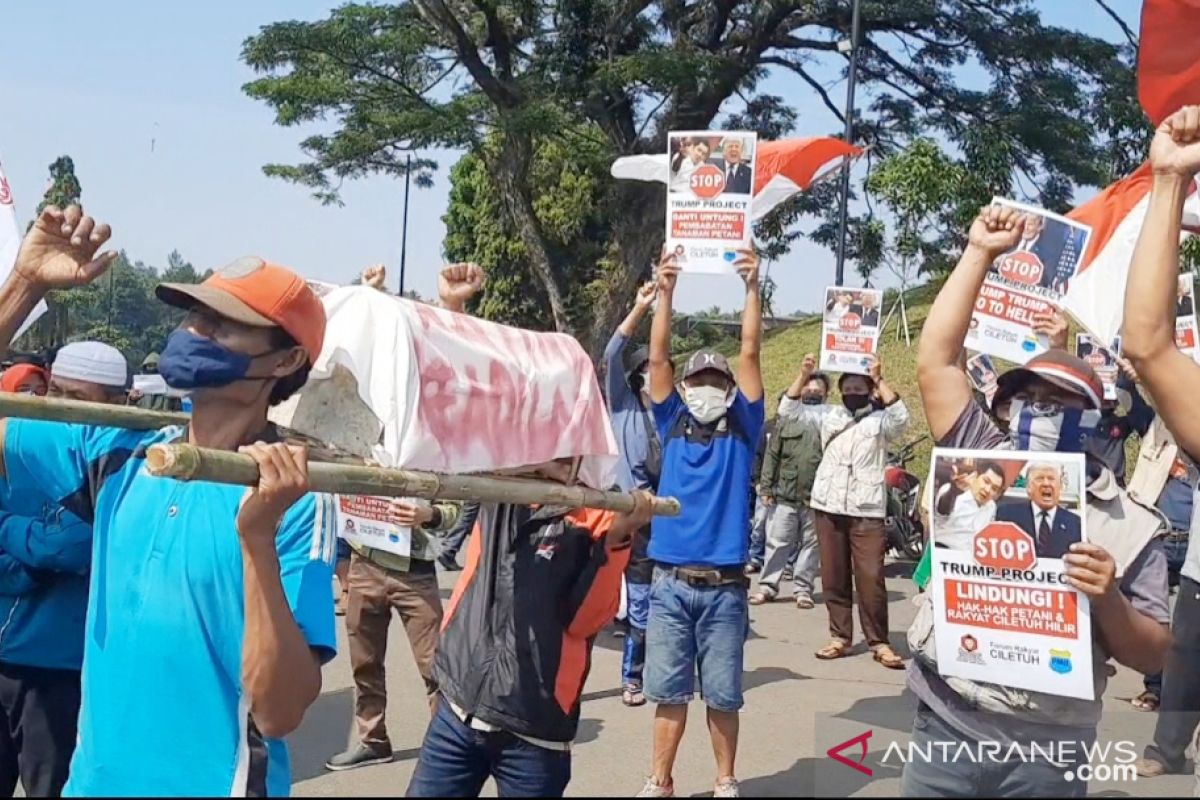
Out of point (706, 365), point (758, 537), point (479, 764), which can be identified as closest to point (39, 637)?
point (479, 764)

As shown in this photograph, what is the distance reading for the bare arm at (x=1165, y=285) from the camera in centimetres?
261

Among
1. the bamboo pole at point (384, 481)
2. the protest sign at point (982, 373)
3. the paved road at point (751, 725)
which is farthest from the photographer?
the protest sign at point (982, 373)

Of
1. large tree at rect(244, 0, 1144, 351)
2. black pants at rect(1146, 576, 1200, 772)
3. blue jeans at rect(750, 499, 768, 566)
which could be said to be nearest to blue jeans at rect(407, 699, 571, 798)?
black pants at rect(1146, 576, 1200, 772)

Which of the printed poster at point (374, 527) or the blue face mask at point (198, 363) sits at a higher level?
the blue face mask at point (198, 363)

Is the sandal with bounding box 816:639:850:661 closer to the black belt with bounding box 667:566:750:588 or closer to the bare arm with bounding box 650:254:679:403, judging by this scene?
the black belt with bounding box 667:566:750:588

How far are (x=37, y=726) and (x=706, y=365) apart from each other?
10.6ft

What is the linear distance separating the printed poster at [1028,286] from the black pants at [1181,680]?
142cm

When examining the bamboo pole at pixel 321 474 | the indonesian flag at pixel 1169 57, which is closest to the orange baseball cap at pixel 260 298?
the bamboo pole at pixel 321 474

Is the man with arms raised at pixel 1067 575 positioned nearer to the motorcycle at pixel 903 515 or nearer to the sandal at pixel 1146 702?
the sandal at pixel 1146 702

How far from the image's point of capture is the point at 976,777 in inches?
114

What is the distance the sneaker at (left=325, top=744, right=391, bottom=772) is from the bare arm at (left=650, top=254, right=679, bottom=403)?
218 cm

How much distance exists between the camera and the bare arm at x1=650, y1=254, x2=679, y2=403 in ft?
17.1

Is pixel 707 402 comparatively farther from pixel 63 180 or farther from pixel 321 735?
pixel 63 180

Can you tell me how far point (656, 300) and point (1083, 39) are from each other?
55.4ft
